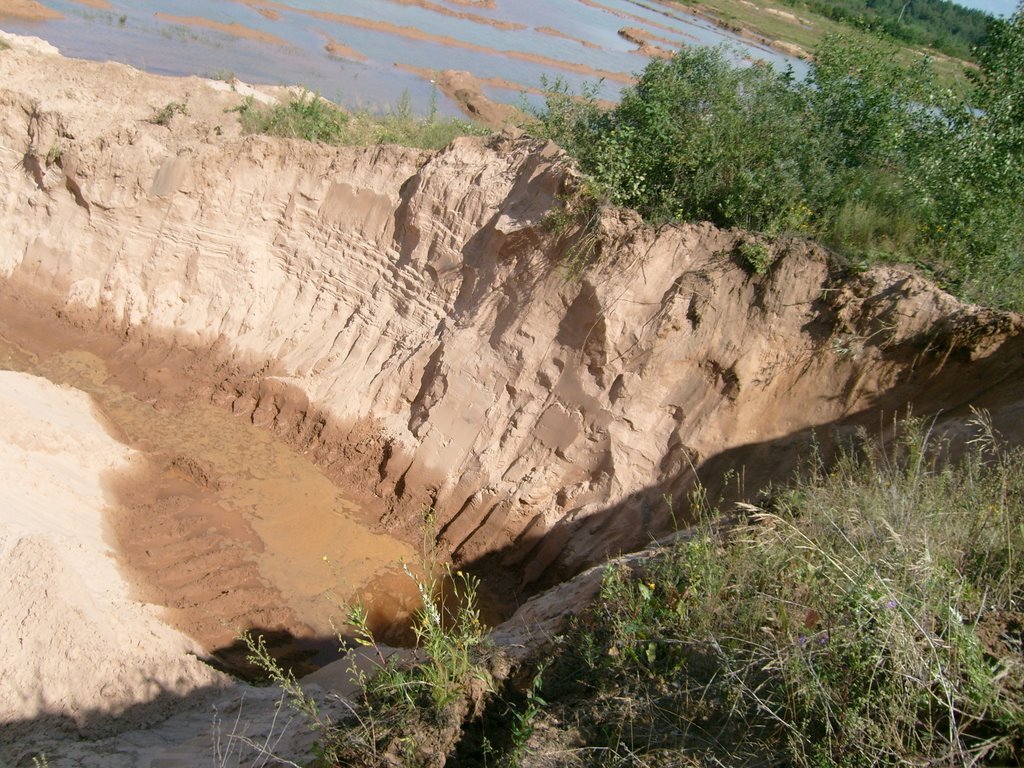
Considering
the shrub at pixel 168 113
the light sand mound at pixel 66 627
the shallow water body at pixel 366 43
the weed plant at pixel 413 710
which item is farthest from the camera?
the shallow water body at pixel 366 43

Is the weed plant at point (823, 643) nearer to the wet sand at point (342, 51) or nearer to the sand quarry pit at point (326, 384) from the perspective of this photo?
the sand quarry pit at point (326, 384)

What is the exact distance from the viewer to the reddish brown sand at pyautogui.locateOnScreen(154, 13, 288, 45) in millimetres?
27000

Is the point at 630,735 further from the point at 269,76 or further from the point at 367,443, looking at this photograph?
the point at 269,76

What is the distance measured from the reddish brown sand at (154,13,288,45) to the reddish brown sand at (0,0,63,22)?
351 centimetres

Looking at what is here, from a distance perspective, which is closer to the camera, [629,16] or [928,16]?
[629,16]

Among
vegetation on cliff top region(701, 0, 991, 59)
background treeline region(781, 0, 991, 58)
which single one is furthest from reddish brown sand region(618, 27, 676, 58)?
vegetation on cliff top region(701, 0, 991, 59)

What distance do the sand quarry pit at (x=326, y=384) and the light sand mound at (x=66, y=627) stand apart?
0.08ft

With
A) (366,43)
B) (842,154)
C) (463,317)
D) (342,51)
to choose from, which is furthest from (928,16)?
(463,317)

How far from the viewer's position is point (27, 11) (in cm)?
2423

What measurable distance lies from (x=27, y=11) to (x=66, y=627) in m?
25.4

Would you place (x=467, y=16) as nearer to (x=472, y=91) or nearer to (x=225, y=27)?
(x=225, y=27)

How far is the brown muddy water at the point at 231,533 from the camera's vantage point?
757 cm

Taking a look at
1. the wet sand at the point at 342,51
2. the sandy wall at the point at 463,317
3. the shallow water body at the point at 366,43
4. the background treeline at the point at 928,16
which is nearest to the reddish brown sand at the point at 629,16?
the shallow water body at the point at 366,43

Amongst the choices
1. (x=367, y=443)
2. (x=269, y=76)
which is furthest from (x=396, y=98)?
(x=367, y=443)
